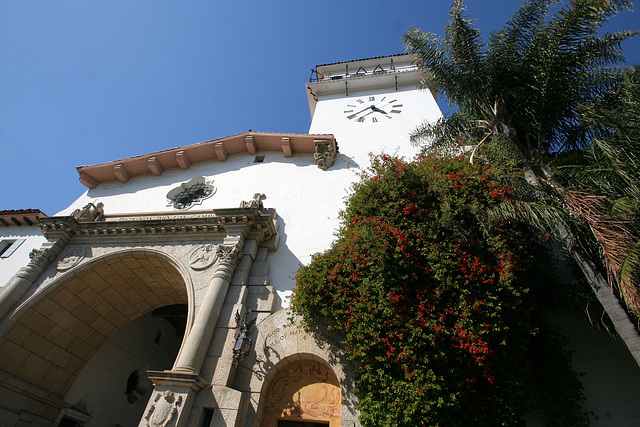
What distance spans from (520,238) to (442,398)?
11.9 ft

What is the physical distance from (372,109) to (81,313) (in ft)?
47.2

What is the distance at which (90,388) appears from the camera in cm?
1096

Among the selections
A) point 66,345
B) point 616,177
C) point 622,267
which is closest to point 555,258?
point 616,177

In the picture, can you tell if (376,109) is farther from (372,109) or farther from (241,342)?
(241,342)

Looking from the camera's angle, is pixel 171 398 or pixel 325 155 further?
pixel 325 155

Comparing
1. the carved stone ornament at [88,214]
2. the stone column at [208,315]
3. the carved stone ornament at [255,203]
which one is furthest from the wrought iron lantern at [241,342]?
the carved stone ornament at [88,214]

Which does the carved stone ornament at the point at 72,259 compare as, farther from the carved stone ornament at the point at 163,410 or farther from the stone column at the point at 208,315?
the carved stone ornament at the point at 163,410

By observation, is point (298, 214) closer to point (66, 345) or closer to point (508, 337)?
point (508, 337)

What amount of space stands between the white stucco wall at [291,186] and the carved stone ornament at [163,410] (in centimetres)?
323

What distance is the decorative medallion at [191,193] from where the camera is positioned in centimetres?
1256

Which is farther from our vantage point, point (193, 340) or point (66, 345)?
point (66, 345)

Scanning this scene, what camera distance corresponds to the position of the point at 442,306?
677cm

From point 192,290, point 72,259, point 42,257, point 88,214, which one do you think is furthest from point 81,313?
point 192,290

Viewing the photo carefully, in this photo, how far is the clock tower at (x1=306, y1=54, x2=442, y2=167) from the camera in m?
14.1
